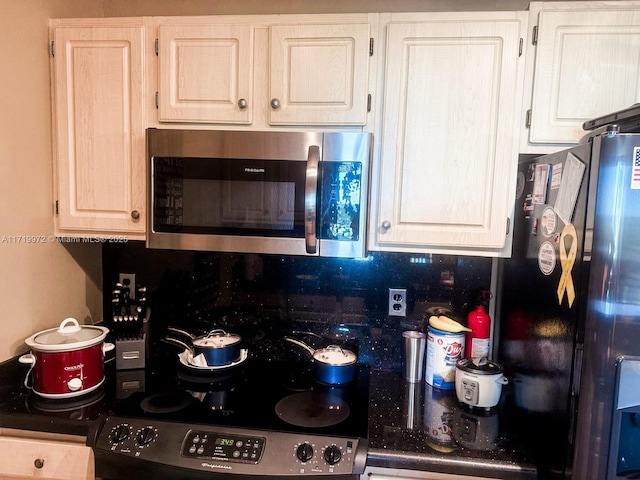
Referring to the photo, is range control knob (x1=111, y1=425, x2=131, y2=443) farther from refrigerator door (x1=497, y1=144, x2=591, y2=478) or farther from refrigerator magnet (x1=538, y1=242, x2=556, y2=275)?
refrigerator magnet (x1=538, y1=242, x2=556, y2=275)

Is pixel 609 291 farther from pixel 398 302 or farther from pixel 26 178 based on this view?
pixel 26 178

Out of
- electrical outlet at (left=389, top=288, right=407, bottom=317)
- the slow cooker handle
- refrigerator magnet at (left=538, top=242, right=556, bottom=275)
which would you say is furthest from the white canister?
the slow cooker handle

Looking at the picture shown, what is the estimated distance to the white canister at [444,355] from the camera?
5.24 ft

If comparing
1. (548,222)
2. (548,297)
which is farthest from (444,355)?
(548,222)

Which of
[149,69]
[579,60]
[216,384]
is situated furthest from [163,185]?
[579,60]

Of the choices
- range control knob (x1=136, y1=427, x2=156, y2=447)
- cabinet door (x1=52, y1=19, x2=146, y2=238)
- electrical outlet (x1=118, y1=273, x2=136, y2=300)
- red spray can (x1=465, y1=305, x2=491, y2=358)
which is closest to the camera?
range control knob (x1=136, y1=427, x2=156, y2=447)

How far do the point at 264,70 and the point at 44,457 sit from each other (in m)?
1.39

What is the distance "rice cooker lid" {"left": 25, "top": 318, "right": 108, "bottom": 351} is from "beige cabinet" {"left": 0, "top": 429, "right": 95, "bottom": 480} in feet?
0.85

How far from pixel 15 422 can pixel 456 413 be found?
54.4 inches

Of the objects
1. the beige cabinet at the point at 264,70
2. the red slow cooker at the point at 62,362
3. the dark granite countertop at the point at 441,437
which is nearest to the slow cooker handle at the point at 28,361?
the red slow cooker at the point at 62,362

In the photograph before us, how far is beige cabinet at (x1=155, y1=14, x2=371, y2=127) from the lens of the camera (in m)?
1.43

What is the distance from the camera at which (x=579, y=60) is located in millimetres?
1365

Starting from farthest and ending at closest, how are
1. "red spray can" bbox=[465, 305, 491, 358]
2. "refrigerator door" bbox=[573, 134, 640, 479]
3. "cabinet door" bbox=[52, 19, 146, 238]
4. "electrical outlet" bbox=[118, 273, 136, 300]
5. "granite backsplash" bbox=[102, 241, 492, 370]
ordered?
"electrical outlet" bbox=[118, 273, 136, 300] < "granite backsplash" bbox=[102, 241, 492, 370] < "red spray can" bbox=[465, 305, 491, 358] < "cabinet door" bbox=[52, 19, 146, 238] < "refrigerator door" bbox=[573, 134, 640, 479]

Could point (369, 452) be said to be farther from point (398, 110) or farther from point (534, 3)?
point (534, 3)
